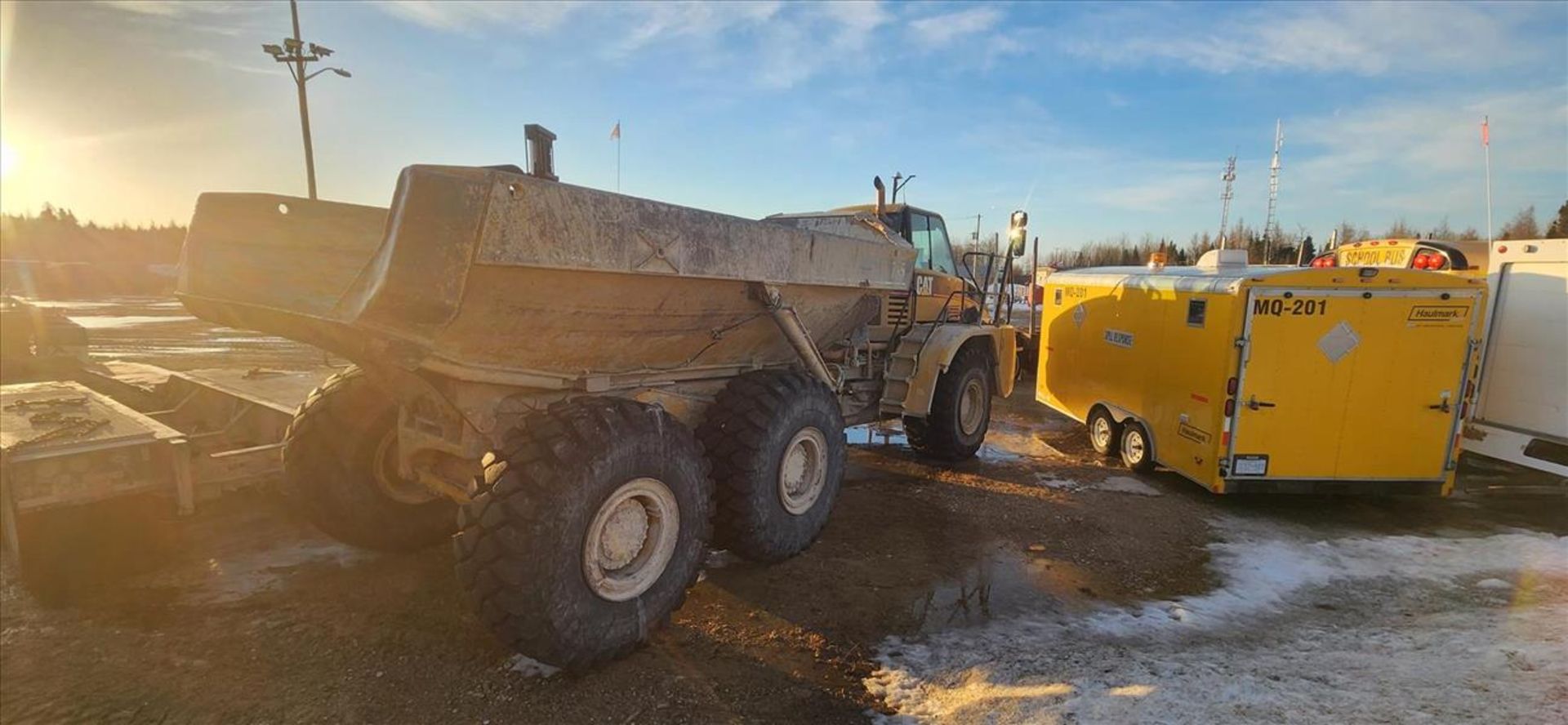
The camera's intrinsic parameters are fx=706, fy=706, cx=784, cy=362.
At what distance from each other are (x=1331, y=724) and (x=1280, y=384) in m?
3.67

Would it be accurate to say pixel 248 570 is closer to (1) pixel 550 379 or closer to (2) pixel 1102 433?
(1) pixel 550 379

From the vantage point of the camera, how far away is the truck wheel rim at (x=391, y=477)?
4355 millimetres

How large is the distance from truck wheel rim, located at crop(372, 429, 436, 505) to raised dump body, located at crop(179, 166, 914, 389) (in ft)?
3.28

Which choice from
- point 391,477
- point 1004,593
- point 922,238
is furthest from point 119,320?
point 1004,593

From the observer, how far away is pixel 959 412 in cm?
742

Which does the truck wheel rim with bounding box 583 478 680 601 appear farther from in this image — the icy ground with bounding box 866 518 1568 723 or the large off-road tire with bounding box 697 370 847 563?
the icy ground with bounding box 866 518 1568 723

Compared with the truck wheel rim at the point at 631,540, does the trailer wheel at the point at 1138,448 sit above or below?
below

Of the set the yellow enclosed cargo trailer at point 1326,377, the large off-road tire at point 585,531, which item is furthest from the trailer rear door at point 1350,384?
the large off-road tire at point 585,531

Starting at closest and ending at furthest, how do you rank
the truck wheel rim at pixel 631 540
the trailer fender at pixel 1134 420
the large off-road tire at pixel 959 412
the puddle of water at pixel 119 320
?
the truck wheel rim at pixel 631 540, the trailer fender at pixel 1134 420, the large off-road tire at pixel 959 412, the puddle of water at pixel 119 320

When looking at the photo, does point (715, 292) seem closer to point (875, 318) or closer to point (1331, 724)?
point (875, 318)

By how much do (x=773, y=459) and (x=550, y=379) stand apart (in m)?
1.41

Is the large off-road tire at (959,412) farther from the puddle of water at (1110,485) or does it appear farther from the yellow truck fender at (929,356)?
the puddle of water at (1110,485)

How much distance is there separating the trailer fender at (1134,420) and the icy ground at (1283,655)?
193 cm

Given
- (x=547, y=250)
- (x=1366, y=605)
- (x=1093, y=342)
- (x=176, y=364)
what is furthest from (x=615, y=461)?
(x=176, y=364)
